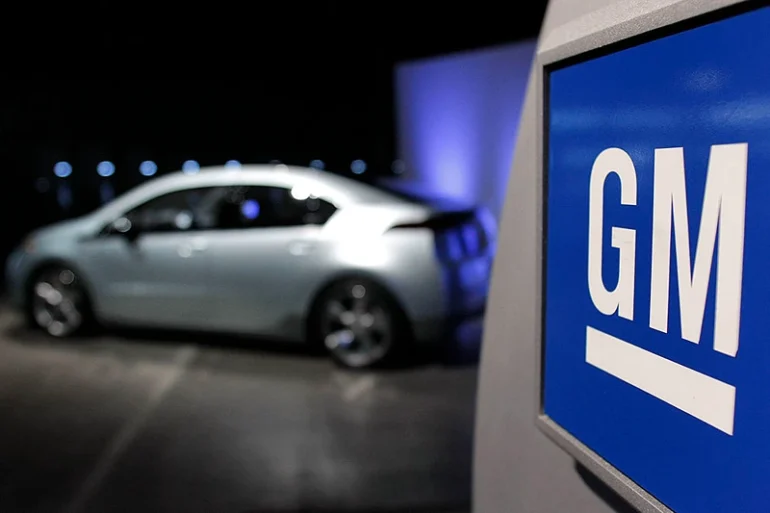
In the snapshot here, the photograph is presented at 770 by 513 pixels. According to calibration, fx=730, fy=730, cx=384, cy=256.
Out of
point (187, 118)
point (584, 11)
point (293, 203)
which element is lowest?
point (293, 203)

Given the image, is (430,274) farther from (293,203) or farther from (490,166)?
(490,166)

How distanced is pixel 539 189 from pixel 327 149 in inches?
638

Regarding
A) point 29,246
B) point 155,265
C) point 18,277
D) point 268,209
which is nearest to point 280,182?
point 268,209

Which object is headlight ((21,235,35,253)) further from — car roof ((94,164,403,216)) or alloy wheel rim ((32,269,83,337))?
car roof ((94,164,403,216))

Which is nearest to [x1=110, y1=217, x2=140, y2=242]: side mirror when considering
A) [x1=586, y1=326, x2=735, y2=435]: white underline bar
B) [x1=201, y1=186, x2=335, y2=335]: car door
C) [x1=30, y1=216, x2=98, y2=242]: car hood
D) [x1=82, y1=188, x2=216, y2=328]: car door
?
[x1=82, y1=188, x2=216, y2=328]: car door

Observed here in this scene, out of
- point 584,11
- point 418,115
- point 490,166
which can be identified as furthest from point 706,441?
point 418,115

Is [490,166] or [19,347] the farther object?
[490,166]

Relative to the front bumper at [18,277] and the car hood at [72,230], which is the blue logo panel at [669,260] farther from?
the front bumper at [18,277]

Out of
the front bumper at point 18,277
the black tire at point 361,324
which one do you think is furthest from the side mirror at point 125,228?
the black tire at point 361,324

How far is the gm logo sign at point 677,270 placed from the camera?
111 cm

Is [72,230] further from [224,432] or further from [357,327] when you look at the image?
[224,432]

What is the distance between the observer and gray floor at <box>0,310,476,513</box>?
3574mm

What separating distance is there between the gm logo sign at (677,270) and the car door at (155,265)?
4.81 metres

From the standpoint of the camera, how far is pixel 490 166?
980 centimetres
